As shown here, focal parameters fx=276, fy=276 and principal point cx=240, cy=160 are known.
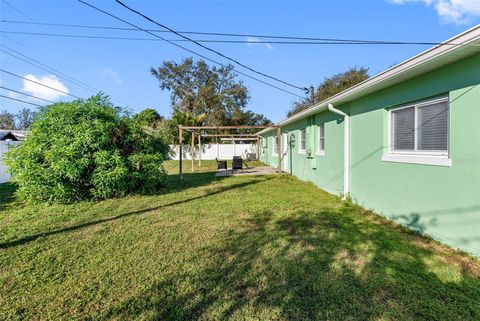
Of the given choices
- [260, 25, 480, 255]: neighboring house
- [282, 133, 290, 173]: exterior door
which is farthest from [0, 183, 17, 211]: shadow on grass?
[282, 133, 290, 173]: exterior door

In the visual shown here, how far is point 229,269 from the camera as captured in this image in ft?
11.3

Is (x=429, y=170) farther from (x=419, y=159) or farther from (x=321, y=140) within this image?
(x=321, y=140)

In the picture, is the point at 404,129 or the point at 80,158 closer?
the point at 404,129

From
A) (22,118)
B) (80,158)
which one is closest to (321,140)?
(80,158)

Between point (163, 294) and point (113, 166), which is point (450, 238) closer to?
point (163, 294)

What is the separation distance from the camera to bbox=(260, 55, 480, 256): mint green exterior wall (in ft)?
12.3

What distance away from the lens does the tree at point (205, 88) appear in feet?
118

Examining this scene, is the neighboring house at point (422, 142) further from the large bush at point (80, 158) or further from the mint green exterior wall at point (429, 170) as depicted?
the large bush at point (80, 158)

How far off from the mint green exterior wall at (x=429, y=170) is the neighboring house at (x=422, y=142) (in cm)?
1

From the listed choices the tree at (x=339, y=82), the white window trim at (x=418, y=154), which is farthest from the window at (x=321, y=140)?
the tree at (x=339, y=82)

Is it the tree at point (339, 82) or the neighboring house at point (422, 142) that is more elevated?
the tree at point (339, 82)

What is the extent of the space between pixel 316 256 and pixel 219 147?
2689 cm

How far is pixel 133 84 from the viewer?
72.6 feet

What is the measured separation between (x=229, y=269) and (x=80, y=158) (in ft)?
19.7
